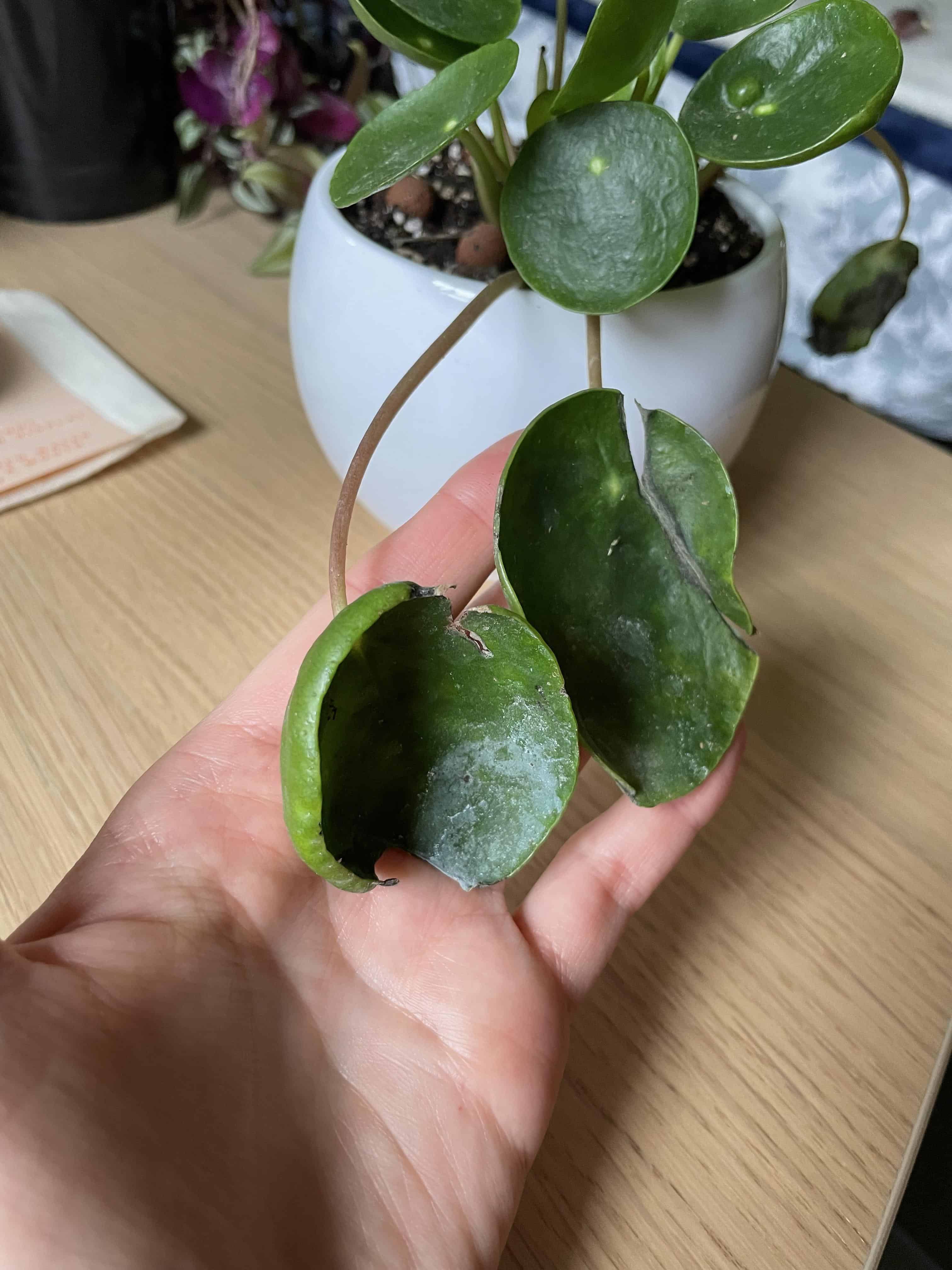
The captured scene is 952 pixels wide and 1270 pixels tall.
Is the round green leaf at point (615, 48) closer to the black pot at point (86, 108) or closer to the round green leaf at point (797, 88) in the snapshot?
the round green leaf at point (797, 88)

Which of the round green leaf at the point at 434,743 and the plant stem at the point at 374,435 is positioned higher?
the plant stem at the point at 374,435

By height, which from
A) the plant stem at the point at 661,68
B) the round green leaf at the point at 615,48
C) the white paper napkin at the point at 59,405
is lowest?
the white paper napkin at the point at 59,405

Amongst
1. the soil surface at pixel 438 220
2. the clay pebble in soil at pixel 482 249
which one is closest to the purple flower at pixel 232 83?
the soil surface at pixel 438 220

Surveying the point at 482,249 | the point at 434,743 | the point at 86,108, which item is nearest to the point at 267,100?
the point at 86,108

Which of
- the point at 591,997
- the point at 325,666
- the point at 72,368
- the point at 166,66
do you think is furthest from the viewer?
the point at 166,66

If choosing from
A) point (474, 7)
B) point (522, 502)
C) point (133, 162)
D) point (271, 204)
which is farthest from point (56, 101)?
point (522, 502)

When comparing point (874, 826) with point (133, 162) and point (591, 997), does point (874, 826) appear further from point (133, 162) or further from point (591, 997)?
point (133, 162)

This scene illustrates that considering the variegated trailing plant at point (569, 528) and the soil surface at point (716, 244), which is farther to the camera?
the soil surface at point (716, 244)
